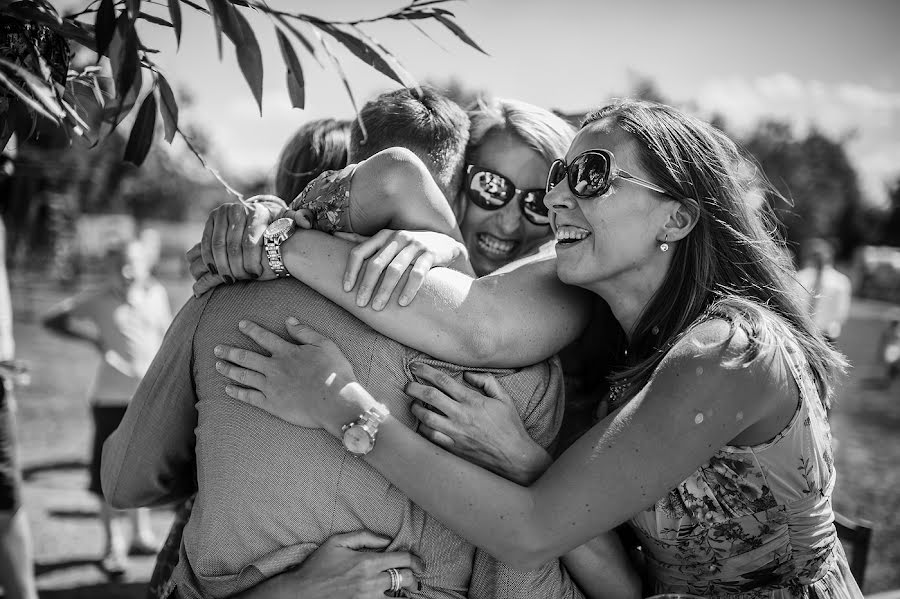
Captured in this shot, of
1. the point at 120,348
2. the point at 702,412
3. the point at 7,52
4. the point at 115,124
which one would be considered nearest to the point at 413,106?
the point at 115,124

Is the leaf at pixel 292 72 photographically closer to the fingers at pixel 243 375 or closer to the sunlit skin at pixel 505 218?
the fingers at pixel 243 375

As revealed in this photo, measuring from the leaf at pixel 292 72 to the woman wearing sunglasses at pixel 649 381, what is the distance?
1.60 feet

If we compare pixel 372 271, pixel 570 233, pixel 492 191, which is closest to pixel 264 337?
pixel 372 271

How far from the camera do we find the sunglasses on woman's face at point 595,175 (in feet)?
6.26

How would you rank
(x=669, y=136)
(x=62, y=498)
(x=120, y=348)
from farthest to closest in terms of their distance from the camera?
(x=62, y=498) → (x=120, y=348) → (x=669, y=136)

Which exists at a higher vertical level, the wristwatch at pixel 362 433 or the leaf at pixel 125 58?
the leaf at pixel 125 58

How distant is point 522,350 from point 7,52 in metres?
1.32

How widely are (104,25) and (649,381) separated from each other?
1409 millimetres

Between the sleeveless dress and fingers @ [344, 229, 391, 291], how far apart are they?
1.00 meters

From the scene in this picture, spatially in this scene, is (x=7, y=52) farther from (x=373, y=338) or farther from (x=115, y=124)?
(x=373, y=338)

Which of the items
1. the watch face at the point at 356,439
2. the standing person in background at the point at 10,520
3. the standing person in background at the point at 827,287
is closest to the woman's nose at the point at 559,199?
the watch face at the point at 356,439

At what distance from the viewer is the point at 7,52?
138cm

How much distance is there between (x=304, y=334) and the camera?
175cm

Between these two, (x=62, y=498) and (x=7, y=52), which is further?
(x=62, y=498)
